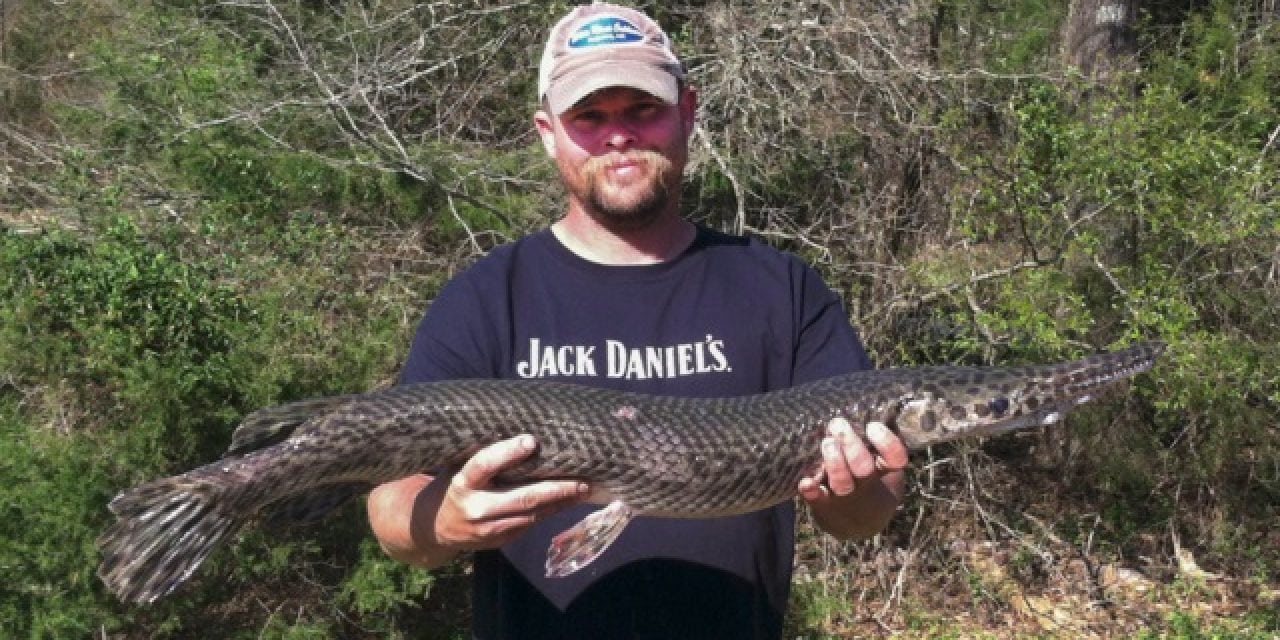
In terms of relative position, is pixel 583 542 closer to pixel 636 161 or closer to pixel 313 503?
pixel 313 503

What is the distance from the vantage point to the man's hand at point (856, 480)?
304 cm

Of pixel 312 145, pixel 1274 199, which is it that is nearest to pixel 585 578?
pixel 1274 199

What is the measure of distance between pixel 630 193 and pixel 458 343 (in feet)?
2.06

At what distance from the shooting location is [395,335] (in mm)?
6965

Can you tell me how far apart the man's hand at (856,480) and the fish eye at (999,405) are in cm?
33

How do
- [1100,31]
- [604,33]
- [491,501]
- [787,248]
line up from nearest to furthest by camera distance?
[491,501] < [604,33] < [787,248] < [1100,31]

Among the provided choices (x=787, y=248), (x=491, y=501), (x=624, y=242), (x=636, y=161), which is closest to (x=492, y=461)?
(x=491, y=501)

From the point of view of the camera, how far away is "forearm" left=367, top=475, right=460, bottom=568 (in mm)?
3078

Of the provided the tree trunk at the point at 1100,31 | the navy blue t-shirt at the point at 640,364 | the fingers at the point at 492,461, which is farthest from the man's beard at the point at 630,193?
the tree trunk at the point at 1100,31

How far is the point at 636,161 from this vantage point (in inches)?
127

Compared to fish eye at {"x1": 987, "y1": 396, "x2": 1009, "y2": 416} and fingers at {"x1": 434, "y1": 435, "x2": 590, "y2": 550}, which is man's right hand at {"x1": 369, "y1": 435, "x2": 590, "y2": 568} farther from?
fish eye at {"x1": 987, "y1": 396, "x2": 1009, "y2": 416}

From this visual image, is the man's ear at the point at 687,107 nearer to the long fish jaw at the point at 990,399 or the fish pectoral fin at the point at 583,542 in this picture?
the long fish jaw at the point at 990,399

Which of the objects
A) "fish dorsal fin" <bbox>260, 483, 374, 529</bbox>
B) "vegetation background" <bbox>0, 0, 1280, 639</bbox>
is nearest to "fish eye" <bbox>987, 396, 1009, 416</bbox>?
Result: "fish dorsal fin" <bbox>260, 483, 374, 529</bbox>

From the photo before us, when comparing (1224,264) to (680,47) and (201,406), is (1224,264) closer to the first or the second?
(680,47)
